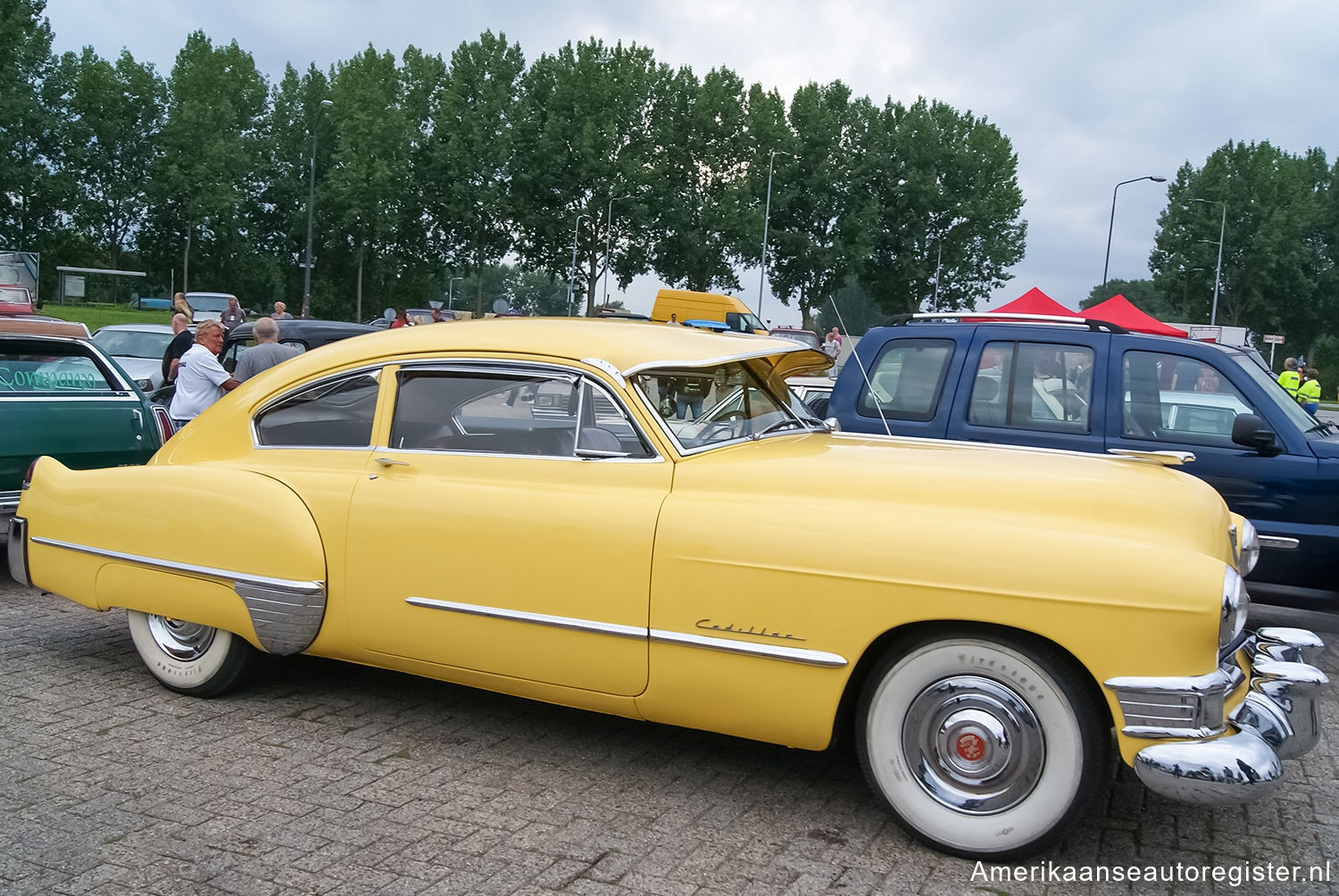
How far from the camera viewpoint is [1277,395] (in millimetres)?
5875

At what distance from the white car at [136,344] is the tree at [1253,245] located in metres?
64.9

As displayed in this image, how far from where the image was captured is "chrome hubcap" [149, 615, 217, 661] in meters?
4.56

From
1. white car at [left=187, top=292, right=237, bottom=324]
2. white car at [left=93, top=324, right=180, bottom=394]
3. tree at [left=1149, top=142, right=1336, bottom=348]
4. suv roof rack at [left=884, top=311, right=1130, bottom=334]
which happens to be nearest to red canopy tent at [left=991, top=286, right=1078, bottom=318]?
suv roof rack at [left=884, top=311, right=1130, bottom=334]

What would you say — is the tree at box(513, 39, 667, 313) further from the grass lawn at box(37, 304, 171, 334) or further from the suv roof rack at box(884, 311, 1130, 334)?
the suv roof rack at box(884, 311, 1130, 334)

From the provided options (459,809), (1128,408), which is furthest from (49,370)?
(1128,408)

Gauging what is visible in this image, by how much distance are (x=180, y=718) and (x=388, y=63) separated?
5999 centimetres

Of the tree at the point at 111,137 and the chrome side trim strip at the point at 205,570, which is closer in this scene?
the chrome side trim strip at the point at 205,570

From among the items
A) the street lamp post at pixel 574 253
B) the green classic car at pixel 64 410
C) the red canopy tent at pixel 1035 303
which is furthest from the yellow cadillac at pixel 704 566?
the street lamp post at pixel 574 253

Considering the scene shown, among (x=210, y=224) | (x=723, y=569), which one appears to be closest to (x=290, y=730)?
(x=723, y=569)

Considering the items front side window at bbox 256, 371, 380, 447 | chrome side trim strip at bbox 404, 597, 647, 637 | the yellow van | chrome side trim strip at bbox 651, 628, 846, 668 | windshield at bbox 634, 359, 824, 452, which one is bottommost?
chrome side trim strip at bbox 404, 597, 647, 637

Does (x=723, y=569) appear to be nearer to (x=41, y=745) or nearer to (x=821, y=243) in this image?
(x=41, y=745)

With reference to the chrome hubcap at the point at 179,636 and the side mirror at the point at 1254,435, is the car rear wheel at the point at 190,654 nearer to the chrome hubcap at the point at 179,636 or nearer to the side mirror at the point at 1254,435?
the chrome hubcap at the point at 179,636

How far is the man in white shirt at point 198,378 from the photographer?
8.47 m

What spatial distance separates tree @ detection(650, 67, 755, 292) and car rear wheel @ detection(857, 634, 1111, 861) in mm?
52002
